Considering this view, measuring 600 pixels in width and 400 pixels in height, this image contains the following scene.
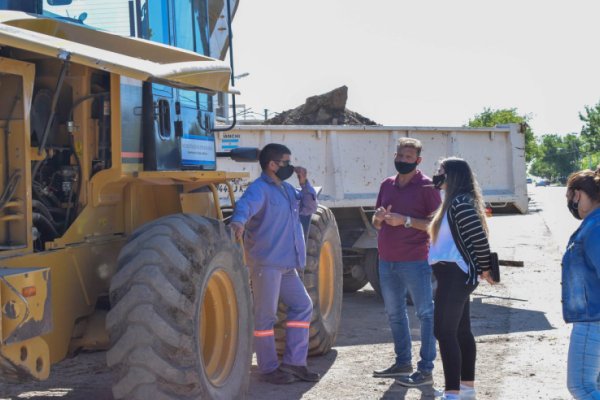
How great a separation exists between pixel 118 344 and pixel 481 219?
251 cm

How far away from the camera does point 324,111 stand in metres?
14.9

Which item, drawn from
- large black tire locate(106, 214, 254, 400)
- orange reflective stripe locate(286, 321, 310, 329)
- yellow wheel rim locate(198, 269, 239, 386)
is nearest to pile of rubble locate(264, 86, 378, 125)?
orange reflective stripe locate(286, 321, 310, 329)

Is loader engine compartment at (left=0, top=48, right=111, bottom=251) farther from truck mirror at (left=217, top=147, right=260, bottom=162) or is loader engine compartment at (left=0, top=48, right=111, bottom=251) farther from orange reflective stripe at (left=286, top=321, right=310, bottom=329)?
orange reflective stripe at (left=286, top=321, right=310, bottom=329)

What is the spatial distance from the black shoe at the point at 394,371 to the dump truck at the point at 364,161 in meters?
4.49

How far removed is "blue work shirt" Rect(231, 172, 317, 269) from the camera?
23.8ft

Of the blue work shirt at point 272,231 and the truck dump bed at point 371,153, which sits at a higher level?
the truck dump bed at point 371,153

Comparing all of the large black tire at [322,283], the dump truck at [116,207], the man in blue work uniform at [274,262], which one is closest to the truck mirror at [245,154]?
the man in blue work uniform at [274,262]

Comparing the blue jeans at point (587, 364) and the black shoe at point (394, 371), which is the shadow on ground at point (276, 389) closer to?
the black shoe at point (394, 371)

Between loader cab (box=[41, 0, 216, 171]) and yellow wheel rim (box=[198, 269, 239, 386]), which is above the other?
loader cab (box=[41, 0, 216, 171])

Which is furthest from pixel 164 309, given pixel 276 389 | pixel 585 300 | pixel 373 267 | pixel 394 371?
pixel 373 267

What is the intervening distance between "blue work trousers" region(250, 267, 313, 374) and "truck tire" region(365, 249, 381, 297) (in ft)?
14.8

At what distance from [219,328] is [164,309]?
1078 mm

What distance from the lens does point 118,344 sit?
16.9ft

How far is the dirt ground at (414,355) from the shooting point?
6.91m
